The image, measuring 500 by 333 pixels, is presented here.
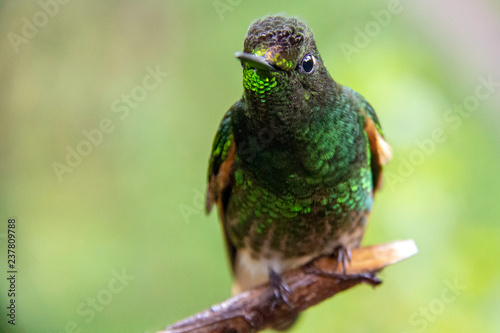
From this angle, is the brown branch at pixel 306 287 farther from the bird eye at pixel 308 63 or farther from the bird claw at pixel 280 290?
the bird eye at pixel 308 63

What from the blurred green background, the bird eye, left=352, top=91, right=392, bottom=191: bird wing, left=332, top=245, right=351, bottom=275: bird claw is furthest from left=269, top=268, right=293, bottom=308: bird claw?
the bird eye

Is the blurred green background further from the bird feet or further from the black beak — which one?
the black beak

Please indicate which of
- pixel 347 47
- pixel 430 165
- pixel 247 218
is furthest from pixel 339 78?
pixel 247 218

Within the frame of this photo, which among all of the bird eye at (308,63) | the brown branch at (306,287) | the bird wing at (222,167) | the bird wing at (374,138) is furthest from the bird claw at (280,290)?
the bird eye at (308,63)

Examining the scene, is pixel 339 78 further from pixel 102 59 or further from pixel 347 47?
pixel 102 59

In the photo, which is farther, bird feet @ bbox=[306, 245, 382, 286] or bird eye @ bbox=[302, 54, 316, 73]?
bird feet @ bbox=[306, 245, 382, 286]

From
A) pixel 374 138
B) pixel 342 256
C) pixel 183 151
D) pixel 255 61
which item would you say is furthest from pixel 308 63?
pixel 183 151
